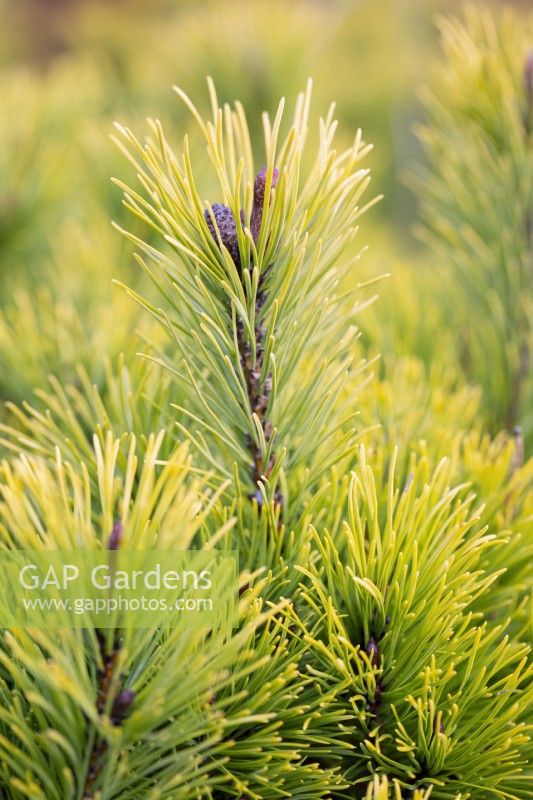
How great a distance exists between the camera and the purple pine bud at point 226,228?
0.94 feet

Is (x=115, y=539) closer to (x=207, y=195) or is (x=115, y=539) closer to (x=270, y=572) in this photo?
(x=270, y=572)

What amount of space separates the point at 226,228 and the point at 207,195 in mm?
341

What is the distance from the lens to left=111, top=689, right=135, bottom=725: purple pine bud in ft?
0.77

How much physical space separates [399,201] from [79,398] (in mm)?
789

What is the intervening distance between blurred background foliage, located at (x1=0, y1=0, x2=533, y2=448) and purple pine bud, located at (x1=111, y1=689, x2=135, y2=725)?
0.18m

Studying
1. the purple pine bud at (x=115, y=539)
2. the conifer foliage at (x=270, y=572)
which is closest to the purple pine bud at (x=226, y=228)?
the conifer foliage at (x=270, y=572)

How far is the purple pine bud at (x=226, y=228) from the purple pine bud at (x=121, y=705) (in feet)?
0.52

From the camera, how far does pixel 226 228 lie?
0.29 meters

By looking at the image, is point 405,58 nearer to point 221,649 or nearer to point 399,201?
point 399,201

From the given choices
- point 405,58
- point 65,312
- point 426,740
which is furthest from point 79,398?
point 405,58

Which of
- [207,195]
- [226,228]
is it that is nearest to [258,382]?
[226,228]

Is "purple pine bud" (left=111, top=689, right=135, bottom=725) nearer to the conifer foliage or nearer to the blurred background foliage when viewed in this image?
the conifer foliage

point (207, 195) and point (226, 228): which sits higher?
point (207, 195)

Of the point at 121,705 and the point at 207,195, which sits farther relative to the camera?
the point at 207,195
